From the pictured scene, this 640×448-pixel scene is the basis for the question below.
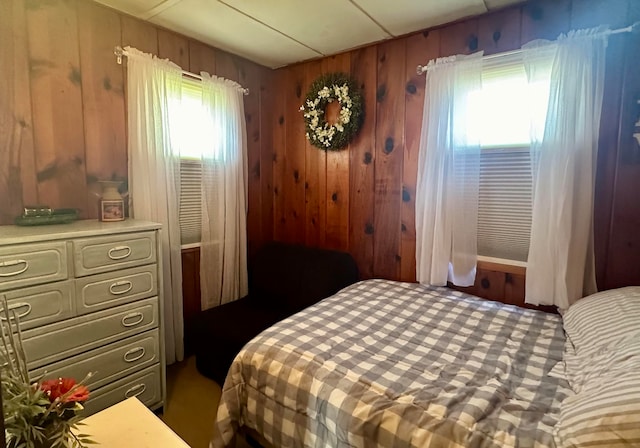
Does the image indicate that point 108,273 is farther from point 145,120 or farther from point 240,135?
point 240,135

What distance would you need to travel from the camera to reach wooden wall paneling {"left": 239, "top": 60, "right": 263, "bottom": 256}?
2.97 meters

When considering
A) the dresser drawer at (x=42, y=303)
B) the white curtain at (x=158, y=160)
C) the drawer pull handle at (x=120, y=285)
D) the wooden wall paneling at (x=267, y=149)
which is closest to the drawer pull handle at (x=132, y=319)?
the drawer pull handle at (x=120, y=285)

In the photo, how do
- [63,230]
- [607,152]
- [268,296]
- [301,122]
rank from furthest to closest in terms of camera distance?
[301,122]
[268,296]
[607,152]
[63,230]

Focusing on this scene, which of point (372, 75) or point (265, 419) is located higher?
point (372, 75)

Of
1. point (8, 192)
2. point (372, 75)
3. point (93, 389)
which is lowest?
point (93, 389)

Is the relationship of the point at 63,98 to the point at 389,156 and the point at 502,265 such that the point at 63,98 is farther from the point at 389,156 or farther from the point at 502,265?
the point at 502,265

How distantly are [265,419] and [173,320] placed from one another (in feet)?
4.47

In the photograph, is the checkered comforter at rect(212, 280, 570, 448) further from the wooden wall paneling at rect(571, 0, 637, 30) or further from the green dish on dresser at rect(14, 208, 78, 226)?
the wooden wall paneling at rect(571, 0, 637, 30)

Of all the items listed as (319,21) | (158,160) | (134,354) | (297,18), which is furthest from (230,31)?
(134,354)

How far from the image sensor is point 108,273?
1.72 m

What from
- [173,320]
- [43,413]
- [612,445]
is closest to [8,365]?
[43,413]

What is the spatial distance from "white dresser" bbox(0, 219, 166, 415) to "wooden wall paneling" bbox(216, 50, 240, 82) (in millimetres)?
1499

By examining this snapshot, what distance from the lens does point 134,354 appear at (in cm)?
185

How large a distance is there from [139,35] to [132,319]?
1.84 m
